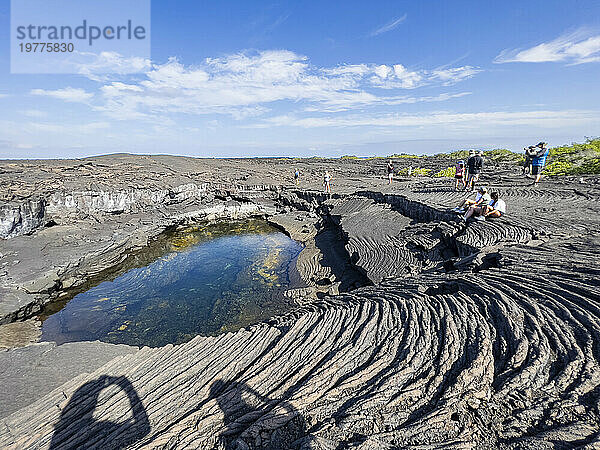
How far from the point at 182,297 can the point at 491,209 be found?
14.1m

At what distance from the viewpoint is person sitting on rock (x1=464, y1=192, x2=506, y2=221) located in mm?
11359

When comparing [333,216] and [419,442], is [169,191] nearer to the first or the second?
[333,216]

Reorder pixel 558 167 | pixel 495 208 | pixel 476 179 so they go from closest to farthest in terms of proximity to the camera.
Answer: pixel 495 208 < pixel 476 179 < pixel 558 167

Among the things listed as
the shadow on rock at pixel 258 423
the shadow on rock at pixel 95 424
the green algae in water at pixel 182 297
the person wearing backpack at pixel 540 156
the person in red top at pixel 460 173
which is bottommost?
the green algae in water at pixel 182 297

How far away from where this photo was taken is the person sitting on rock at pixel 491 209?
37.3ft

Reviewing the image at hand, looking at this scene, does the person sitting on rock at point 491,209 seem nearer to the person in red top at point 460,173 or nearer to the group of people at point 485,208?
the group of people at point 485,208

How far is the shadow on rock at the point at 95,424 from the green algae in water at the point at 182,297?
232 inches

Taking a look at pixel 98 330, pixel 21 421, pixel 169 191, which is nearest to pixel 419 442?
pixel 21 421

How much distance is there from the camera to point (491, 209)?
11.4 m

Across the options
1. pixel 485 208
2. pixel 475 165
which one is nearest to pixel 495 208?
pixel 485 208

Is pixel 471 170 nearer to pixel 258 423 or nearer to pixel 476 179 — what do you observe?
pixel 476 179

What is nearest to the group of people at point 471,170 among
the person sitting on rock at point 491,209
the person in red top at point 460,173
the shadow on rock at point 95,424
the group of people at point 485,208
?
the person in red top at point 460,173

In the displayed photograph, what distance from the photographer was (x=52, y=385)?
814 cm

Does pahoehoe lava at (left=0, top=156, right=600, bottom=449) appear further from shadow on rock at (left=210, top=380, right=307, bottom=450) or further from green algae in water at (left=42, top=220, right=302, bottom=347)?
green algae in water at (left=42, top=220, right=302, bottom=347)
